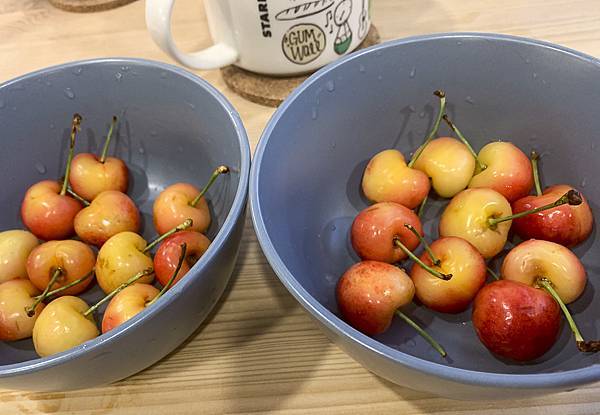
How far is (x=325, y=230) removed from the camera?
2.16ft

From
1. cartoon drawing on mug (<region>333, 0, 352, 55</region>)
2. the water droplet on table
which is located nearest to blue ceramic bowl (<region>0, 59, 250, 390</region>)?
the water droplet on table

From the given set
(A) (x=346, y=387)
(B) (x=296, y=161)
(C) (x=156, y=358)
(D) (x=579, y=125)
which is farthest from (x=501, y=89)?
(C) (x=156, y=358)

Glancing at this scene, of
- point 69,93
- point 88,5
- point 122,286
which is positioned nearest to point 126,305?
point 122,286

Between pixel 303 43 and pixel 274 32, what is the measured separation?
46 mm

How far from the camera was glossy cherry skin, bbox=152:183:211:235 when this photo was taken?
63 cm

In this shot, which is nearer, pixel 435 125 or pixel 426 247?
pixel 426 247

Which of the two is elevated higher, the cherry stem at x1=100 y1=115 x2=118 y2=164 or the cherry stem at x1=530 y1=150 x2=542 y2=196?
the cherry stem at x1=100 y1=115 x2=118 y2=164

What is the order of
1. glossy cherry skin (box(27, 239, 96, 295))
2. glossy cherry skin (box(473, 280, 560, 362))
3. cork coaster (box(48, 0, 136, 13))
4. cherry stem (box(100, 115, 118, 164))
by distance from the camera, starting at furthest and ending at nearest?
cork coaster (box(48, 0, 136, 13)) → cherry stem (box(100, 115, 118, 164)) → glossy cherry skin (box(27, 239, 96, 295)) → glossy cherry skin (box(473, 280, 560, 362))

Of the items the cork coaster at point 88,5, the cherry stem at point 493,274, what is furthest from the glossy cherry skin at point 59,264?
the cork coaster at point 88,5

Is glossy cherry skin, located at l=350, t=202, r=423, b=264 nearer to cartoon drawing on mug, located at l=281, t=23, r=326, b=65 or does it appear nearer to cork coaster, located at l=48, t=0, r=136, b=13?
cartoon drawing on mug, located at l=281, t=23, r=326, b=65

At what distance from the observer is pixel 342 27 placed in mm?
733

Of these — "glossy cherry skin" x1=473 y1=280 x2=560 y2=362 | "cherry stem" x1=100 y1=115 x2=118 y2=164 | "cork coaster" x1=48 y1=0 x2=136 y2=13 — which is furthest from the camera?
"cork coaster" x1=48 y1=0 x2=136 y2=13

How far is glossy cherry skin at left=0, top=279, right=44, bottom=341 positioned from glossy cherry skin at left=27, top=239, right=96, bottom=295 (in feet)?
0.08

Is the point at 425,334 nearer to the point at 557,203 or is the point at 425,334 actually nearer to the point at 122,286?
the point at 557,203
